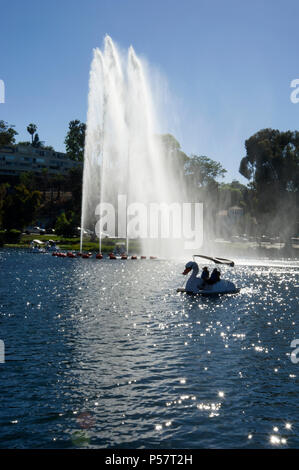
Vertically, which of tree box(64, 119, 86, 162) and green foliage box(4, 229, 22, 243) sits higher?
tree box(64, 119, 86, 162)

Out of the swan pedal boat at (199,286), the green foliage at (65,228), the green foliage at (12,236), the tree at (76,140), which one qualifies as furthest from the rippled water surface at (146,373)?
the tree at (76,140)

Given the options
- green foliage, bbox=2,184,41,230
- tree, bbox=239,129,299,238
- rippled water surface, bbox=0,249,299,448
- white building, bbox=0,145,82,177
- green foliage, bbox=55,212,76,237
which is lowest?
rippled water surface, bbox=0,249,299,448

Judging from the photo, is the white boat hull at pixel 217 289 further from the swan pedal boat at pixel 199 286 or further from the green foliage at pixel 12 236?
the green foliage at pixel 12 236

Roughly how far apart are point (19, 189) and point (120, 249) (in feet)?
111

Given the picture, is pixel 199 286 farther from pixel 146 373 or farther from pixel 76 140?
pixel 76 140

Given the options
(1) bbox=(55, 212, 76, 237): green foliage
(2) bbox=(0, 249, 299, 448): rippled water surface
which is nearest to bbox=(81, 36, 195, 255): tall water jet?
(1) bbox=(55, 212, 76, 237): green foliage

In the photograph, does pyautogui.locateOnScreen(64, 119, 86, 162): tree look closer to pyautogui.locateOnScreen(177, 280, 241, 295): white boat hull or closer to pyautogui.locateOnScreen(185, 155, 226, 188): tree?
pyautogui.locateOnScreen(185, 155, 226, 188): tree

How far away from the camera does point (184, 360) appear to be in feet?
64.8

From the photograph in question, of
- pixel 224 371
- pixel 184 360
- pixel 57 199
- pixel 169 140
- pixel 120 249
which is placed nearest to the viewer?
pixel 224 371

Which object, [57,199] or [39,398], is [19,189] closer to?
[57,199]

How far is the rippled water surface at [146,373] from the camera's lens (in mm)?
12898

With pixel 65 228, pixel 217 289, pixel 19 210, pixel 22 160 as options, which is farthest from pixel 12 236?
A: pixel 22 160

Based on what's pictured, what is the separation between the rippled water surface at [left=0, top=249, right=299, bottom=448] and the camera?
12898 mm
